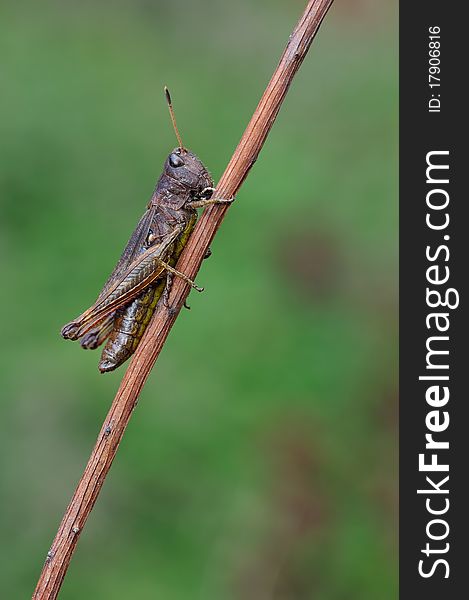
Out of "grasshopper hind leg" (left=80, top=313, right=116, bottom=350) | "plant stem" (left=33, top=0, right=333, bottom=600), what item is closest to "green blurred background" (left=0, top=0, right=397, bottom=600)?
"grasshopper hind leg" (left=80, top=313, right=116, bottom=350)

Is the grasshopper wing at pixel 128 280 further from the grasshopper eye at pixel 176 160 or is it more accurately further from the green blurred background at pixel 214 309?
the green blurred background at pixel 214 309

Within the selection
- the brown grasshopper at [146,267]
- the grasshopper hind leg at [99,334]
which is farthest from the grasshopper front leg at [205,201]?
the grasshopper hind leg at [99,334]

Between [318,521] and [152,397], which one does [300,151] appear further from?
[318,521]

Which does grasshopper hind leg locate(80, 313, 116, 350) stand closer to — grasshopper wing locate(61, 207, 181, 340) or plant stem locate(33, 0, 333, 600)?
grasshopper wing locate(61, 207, 181, 340)

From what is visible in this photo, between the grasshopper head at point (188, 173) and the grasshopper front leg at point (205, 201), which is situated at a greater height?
the grasshopper head at point (188, 173)

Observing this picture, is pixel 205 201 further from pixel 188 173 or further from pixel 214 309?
pixel 214 309

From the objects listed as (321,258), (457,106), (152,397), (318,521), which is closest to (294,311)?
(321,258)

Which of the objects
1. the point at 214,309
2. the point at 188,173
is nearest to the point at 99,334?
the point at 188,173
